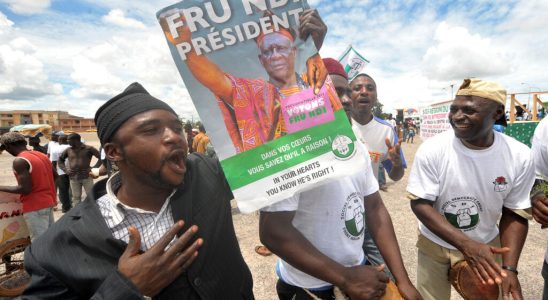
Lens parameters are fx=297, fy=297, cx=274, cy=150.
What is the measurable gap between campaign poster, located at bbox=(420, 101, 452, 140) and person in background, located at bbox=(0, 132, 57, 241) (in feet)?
22.1

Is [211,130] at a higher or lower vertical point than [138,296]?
higher

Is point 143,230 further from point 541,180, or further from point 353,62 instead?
point 353,62

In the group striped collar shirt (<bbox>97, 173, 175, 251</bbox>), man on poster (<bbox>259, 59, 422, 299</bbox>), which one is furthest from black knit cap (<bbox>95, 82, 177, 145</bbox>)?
man on poster (<bbox>259, 59, 422, 299</bbox>)

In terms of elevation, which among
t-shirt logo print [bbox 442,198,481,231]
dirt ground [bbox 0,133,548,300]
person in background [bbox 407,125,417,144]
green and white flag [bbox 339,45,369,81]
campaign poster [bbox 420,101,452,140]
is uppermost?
green and white flag [bbox 339,45,369,81]

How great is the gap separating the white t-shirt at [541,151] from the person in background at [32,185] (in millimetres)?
5276

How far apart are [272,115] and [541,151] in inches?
83.0

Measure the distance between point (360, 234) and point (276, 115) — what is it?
2.73 feet

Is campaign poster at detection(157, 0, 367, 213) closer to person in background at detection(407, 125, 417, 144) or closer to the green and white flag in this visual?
the green and white flag

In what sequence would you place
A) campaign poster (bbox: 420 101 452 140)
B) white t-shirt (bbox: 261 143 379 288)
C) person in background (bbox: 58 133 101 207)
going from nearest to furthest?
white t-shirt (bbox: 261 143 379 288) → campaign poster (bbox: 420 101 452 140) → person in background (bbox: 58 133 101 207)

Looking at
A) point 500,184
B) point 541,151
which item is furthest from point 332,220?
point 541,151

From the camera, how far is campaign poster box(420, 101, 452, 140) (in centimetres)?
600

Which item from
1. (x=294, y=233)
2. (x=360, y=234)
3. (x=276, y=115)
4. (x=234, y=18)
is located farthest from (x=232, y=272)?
(x=234, y=18)

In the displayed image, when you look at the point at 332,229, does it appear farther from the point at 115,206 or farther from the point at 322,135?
the point at 115,206

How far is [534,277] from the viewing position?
140 inches
